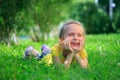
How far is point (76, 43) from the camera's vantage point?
17.8 ft

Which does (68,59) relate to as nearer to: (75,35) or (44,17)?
(75,35)

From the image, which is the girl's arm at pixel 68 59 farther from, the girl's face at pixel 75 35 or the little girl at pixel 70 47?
the girl's face at pixel 75 35

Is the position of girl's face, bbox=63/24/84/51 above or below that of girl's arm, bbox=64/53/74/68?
above

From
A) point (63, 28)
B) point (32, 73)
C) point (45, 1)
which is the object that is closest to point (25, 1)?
point (45, 1)

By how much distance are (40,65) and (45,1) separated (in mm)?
9663

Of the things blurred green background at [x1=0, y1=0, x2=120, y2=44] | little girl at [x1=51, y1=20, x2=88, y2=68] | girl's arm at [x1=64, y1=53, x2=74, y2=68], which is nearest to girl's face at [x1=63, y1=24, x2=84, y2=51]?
little girl at [x1=51, y1=20, x2=88, y2=68]

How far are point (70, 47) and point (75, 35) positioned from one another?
0.20 metres

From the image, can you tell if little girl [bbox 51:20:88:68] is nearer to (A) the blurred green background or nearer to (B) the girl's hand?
(B) the girl's hand

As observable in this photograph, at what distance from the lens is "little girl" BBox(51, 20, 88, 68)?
5.38 metres

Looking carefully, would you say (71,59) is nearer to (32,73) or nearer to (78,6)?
(32,73)

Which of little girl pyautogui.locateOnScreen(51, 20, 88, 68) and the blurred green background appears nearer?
little girl pyautogui.locateOnScreen(51, 20, 88, 68)

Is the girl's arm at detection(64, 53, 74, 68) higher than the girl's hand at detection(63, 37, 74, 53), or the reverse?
the girl's hand at detection(63, 37, 74, 53)

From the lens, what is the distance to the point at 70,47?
17.5 ft

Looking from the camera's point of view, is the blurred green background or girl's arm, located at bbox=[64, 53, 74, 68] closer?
girl's arm, located at bbox=[64, 53, 74, 68]
